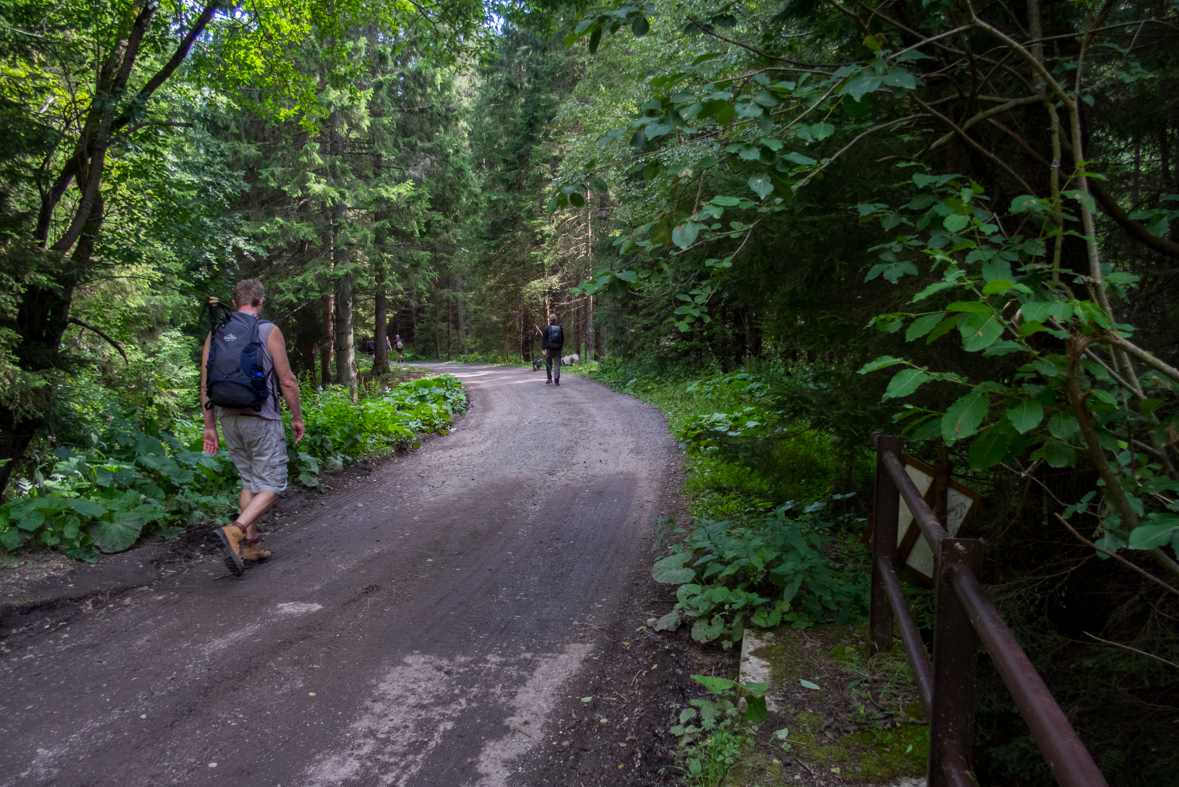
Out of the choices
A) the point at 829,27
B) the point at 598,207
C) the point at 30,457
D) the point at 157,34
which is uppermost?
the point at 598,207

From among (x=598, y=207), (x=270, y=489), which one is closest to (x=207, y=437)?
(x=270, y=489)

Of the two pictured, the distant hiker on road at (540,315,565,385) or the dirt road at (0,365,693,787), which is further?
the distant hiker on road at (540,315,565,385)

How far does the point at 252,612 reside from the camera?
4133 millimetres

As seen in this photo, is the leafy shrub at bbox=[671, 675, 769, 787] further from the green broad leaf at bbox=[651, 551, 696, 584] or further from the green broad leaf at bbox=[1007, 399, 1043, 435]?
the green broad leaf at bbox=[1007, 399, 1043, 435]

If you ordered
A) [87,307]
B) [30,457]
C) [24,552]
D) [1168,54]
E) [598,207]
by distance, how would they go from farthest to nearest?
[598,207]
[87,307]
[30,457]
[24,552]
[1168,54]

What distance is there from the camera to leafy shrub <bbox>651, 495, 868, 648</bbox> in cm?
373

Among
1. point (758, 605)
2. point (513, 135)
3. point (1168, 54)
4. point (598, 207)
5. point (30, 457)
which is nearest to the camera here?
point (1168, 54)

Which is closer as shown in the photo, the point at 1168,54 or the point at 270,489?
the point at 1168,54

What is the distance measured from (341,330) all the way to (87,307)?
30.4 feet

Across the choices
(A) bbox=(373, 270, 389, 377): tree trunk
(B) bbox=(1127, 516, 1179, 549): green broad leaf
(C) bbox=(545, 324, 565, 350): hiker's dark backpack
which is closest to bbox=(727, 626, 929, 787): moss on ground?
(B) bbox=(1127, 516, 1179, 549): green broad leaf

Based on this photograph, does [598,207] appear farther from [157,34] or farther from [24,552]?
[24,552]

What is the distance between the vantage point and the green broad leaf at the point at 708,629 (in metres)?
3.71

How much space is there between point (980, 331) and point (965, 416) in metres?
0.22

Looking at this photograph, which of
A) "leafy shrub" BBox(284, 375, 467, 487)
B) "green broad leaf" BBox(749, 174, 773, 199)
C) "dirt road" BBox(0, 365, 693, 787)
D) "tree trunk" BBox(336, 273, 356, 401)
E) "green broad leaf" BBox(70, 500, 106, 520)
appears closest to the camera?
"green broad leaf" BBox(749, 174, 773, 199)
